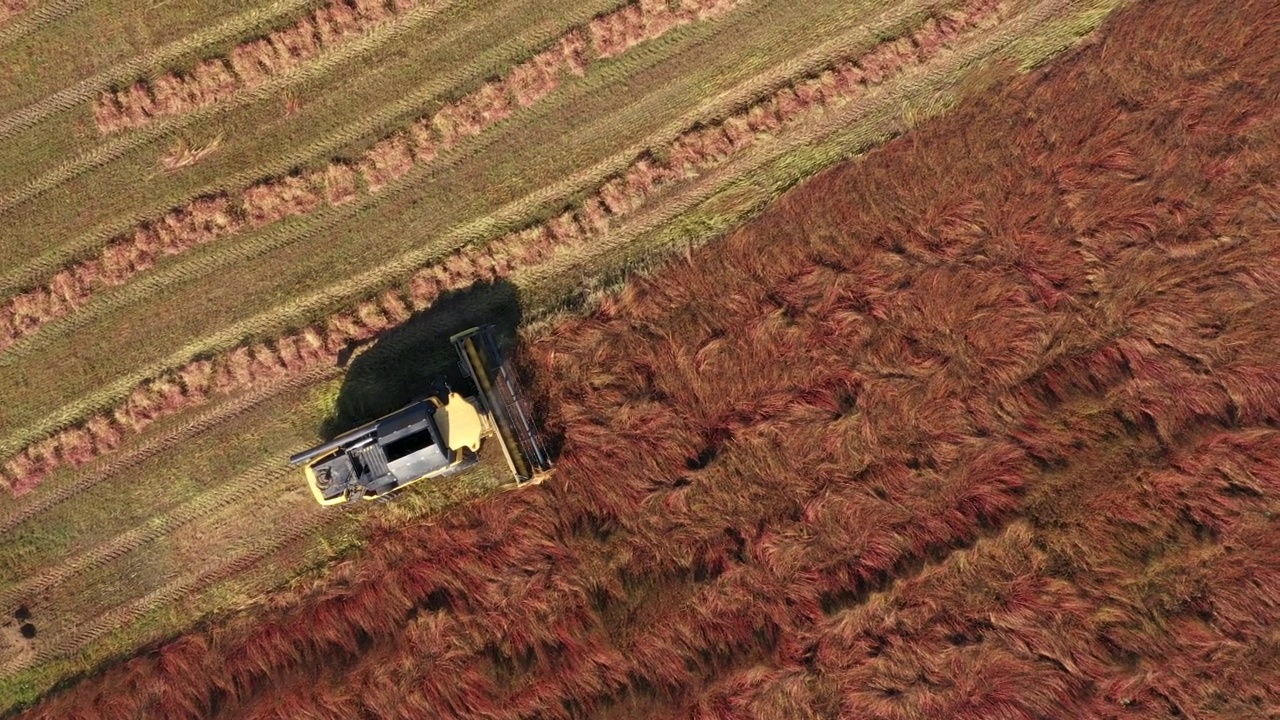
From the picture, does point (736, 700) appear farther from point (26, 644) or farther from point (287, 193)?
point (26, 644)

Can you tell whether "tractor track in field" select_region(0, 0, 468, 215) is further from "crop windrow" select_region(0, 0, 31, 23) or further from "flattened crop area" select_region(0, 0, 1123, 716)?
"crop windrow" select_region(0, 0, 31, 23)

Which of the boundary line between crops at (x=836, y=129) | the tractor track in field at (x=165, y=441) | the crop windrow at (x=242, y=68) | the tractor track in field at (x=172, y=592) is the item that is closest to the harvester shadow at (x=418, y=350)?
the tractor track in field at (x=165, y=441)

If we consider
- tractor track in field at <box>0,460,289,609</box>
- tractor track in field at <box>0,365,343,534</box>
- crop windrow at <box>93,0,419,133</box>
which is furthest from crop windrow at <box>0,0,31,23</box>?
tractor track in field at <box>0,460,289,609</box>

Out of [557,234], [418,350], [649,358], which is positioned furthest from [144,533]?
[649,358]

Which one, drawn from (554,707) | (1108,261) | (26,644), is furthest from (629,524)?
(26,644)

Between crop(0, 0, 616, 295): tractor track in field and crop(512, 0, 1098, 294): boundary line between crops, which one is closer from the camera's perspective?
crop(512, 0, 1098, 294): boundary line between crops

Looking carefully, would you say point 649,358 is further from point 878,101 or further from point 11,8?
point 11,8
